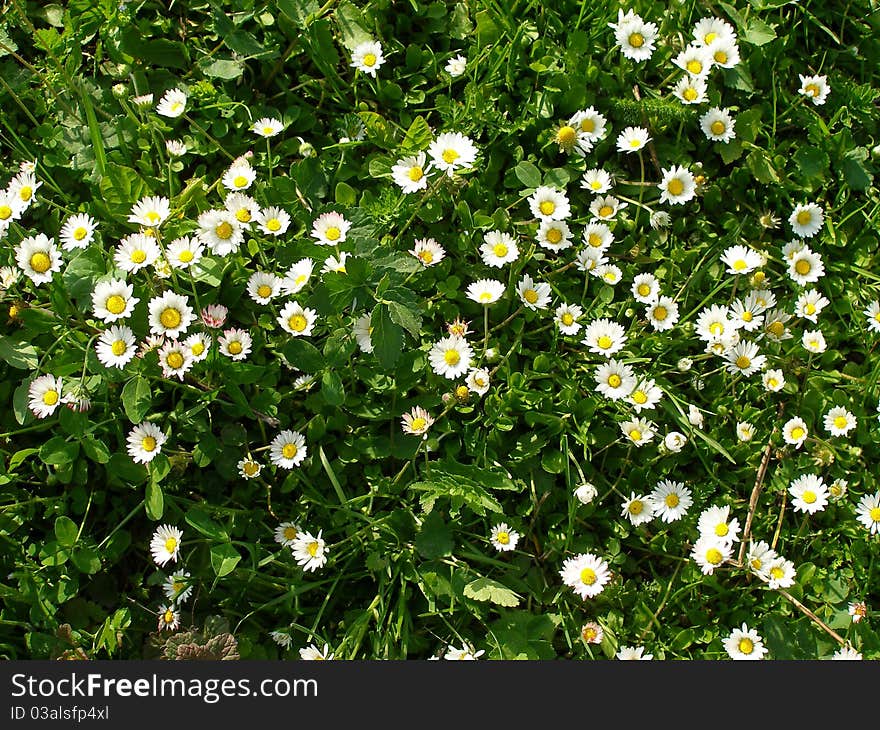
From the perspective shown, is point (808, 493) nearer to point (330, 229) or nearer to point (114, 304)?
point (330, 229)

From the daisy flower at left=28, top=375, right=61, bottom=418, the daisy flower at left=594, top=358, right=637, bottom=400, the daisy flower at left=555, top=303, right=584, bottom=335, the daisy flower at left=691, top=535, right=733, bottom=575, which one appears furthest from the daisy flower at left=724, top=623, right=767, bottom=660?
the daisy flower at left=28, top=375, right=61, bottom=418

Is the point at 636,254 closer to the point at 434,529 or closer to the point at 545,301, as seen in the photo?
the point at 545,301

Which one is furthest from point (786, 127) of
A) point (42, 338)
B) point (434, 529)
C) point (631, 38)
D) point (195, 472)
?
point (42, 338)

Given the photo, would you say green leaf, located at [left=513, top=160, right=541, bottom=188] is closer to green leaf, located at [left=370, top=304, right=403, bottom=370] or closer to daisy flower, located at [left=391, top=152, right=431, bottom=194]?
daisy flower, located at [left=391, top=152, right=431, bottom=194]

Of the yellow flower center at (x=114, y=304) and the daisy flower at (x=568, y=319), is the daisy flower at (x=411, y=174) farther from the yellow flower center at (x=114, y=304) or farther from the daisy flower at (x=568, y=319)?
the yellow flower center at (x=114, y=304)

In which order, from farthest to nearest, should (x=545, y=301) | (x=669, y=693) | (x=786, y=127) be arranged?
(x=786, y=127) < (x=545, y=301) < (x=669, y=693)

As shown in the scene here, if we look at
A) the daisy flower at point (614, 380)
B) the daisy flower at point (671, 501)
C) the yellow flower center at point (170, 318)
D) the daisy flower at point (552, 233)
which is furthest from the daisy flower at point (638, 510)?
the yellow flower center at point (170, 318)

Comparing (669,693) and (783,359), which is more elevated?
(783,359)
